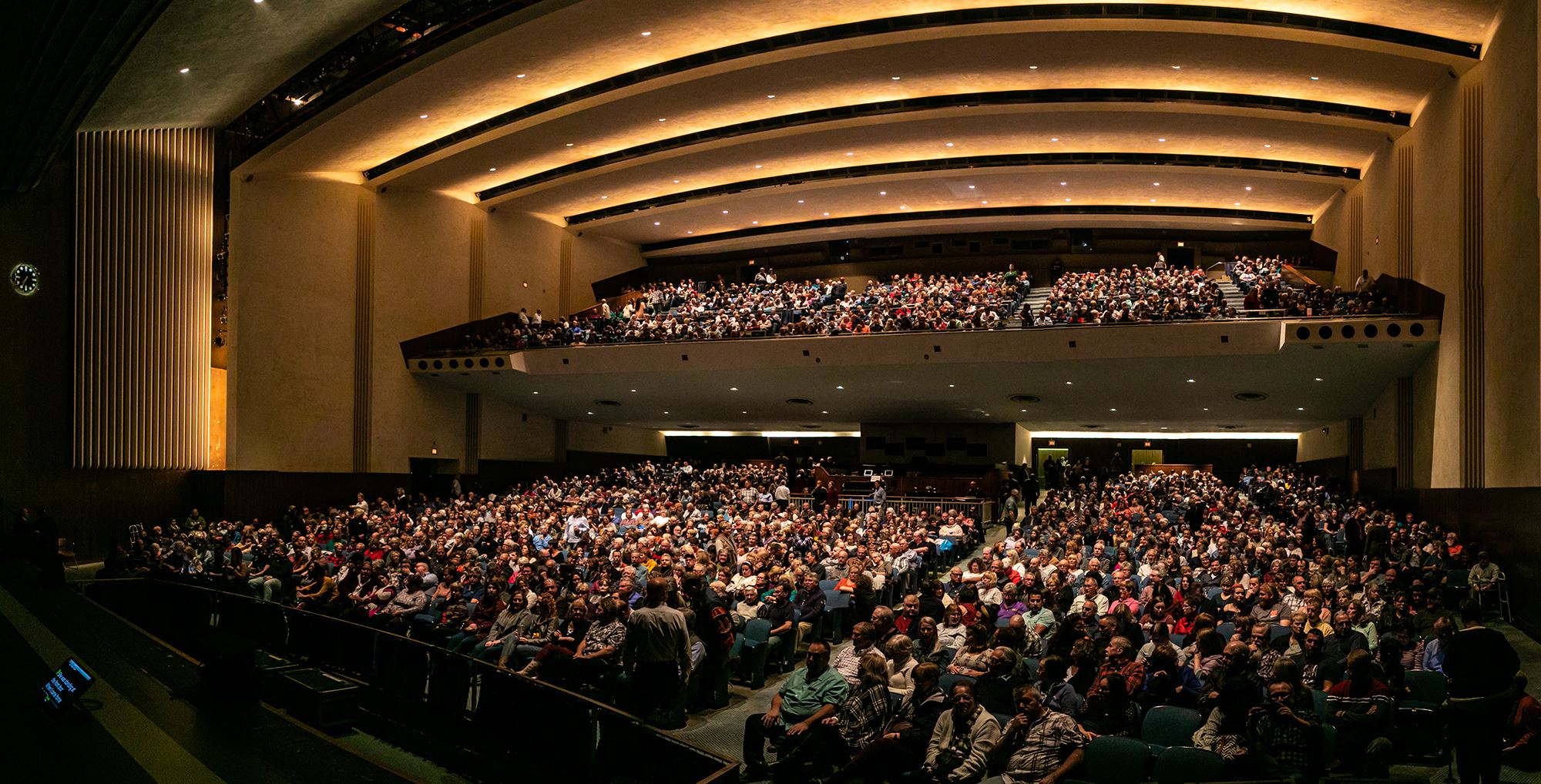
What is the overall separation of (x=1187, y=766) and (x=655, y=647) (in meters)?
2.93

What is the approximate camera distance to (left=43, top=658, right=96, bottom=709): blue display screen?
396 cm

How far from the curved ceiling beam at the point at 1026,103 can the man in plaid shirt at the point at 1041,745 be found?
14.6 m

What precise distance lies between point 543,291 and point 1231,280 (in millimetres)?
16164

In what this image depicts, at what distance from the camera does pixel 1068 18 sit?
1442 cm

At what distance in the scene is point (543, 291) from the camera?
84.4 ft

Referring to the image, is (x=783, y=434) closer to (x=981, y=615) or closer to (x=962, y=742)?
(x=981, y=615)

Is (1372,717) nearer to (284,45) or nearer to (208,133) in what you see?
(284,45)

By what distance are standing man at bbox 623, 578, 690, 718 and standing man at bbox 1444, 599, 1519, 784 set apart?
3856 millimetres

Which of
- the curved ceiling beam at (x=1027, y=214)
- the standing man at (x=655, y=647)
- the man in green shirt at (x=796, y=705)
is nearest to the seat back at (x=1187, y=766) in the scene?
the man in green shirt at (x=796, y=705)

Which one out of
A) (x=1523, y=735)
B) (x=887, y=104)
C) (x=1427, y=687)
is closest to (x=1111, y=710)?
(x=1523, y=735)

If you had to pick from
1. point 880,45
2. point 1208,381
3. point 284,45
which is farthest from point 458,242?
point 1208,381

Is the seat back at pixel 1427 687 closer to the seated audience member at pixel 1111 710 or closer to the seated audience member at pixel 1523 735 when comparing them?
the seated audience member at pixel 1523 735

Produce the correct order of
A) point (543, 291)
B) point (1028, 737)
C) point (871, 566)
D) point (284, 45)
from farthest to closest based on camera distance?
1. point (543, 291)
2. point (284, 45)
3. point (871, 566)
4. point (1028, 737)

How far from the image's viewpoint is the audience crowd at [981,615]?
4.96 meters
